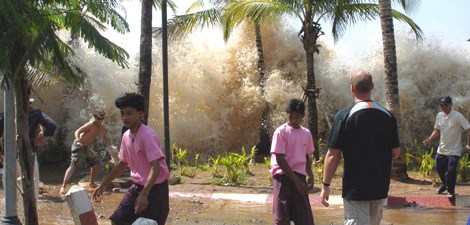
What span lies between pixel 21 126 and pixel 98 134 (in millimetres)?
5272

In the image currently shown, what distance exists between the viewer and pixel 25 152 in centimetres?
722

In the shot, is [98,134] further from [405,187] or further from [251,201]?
[405,187]

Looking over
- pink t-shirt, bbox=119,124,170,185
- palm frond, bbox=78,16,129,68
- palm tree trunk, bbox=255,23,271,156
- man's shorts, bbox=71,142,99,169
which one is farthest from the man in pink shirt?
palm tree trunk, bbox=255,23,271,156

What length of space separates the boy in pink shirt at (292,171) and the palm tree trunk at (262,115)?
12813 mm

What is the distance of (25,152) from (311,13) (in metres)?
10.1

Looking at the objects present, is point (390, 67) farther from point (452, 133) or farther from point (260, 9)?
point (260, 9)

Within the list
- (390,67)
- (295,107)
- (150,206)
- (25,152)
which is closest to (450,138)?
(390,67)

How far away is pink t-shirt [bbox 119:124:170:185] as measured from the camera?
5561mm

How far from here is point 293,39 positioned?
20.2 m

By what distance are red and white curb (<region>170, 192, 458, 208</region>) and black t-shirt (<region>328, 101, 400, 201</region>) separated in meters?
6.39

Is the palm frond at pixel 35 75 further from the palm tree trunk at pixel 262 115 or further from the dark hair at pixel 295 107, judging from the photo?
the palm tree trunk at pixel 262 115

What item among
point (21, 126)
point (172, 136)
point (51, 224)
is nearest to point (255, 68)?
point (172, 136)

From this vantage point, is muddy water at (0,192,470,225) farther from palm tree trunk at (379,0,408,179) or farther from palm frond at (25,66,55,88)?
palm tree trunk at (379,0,408,179)

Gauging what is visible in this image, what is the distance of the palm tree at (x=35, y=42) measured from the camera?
588 centimetres
